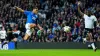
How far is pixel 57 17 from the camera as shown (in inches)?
1056

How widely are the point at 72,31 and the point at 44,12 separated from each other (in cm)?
405

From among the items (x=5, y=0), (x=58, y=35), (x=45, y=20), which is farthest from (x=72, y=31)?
(x=5, y=0)

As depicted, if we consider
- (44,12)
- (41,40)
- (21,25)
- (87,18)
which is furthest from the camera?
(44,12)

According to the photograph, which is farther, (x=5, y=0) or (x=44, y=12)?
(x=5, y=0)

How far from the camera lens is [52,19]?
1055 inches

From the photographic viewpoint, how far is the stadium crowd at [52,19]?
24.4 m

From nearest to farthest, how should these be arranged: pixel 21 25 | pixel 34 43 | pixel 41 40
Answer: pixel 34 43 < pixel 41 40 < pixel 21 25

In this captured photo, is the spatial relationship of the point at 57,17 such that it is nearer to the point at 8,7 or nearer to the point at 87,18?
the point at 8,7

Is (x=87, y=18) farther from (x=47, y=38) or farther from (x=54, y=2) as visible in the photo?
(x=54, y=2)

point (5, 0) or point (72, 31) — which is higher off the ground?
point (5, 0)

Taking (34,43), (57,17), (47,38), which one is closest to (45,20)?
(57,17)

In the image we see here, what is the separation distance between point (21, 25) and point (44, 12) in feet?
8.87

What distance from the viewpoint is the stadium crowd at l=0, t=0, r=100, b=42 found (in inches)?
961

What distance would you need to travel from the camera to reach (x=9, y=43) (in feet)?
76.7
